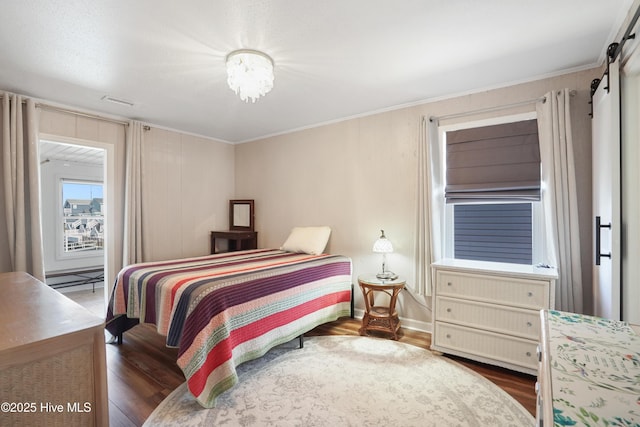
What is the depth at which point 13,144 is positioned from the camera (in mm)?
2725

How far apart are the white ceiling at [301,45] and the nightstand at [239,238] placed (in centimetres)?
189

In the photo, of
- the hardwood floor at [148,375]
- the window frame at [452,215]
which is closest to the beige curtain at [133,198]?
the hardwood floor at [148,375]

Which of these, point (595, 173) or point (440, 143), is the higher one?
point (440, 143)

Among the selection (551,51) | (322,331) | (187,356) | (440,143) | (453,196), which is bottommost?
(322,331)

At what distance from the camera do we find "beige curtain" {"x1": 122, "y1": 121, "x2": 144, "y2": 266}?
3482mm

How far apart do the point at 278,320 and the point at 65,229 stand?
5.08 metres

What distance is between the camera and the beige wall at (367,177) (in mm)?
2404

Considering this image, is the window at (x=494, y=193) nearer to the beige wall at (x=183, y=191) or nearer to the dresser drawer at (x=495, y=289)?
the dresser drawer at (x=495, y=289)

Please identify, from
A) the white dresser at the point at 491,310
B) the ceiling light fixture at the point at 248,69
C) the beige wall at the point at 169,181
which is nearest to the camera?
the ceiling light fixture at the point at 248,69

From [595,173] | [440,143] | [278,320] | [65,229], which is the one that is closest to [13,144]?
[278,320]

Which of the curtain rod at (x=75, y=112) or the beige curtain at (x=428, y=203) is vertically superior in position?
the curtain rod at (x=75, y=112)

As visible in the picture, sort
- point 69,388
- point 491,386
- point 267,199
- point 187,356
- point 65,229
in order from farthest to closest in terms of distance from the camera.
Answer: point 65,229
point 267,199
point 491,386
point 187,356
point 69,388

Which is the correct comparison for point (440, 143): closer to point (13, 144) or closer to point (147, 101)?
point (147, 101)

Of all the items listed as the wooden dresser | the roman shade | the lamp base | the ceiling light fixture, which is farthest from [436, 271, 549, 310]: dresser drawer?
the wooden dresser
